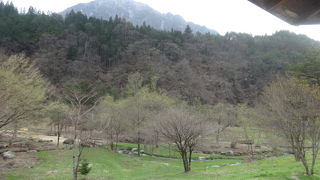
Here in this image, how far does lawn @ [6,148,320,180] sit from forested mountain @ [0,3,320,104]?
50.5 m

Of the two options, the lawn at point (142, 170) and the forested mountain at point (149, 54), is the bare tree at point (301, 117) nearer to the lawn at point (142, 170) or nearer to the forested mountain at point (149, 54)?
the lawn at point (142, 170)

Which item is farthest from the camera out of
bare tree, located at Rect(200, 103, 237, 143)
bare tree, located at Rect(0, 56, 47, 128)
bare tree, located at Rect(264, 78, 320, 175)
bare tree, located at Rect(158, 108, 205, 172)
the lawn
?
bare tree, located at Rect(200, 103, 237, 143)

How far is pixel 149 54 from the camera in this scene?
10194 centimetres

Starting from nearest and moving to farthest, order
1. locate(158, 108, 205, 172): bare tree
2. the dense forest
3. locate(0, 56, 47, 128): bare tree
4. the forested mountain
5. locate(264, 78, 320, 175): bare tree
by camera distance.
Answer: locate(264, 78, 320, 175): bare tree < locate(0, 56, 47, 128): bare tree < the dense forest < locate(158, 108, 205, 172): bare tree < the forested mountain

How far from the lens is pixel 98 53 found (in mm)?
104250

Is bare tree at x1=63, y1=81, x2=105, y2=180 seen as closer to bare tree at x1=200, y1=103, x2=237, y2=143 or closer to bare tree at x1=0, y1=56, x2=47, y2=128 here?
bare tree at x1=0, y1=56, x2=47, y2=128

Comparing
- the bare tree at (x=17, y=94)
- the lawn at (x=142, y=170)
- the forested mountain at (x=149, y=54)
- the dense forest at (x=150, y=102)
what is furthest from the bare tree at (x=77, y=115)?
the forested mountain at (x=149, y=54)

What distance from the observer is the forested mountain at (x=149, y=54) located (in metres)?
90.9

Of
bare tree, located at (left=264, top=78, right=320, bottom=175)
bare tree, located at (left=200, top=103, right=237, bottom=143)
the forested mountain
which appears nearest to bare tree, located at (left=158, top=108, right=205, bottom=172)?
bare tree, located at (left=264, top=78, right=320, bottom=175)

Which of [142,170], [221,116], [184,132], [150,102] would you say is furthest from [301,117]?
[221,116]

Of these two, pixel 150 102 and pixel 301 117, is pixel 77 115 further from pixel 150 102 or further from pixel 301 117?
pixel 150 102

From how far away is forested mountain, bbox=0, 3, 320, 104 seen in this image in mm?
90875

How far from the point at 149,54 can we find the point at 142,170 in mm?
80122

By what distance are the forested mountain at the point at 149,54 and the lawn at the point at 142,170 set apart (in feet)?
166
